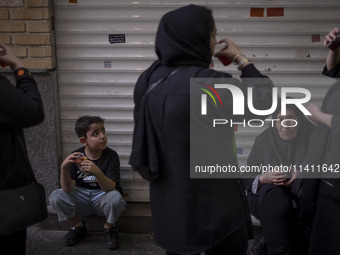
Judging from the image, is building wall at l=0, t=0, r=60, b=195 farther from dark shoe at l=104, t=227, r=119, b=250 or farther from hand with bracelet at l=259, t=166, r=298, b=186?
hand with bracelet at l=259, t=166, r=298, b=186

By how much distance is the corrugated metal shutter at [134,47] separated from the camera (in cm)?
461

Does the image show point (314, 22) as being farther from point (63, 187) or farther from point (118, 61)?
point (63, 187)

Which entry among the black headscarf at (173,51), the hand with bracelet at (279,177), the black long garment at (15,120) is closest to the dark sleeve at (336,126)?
the black headscarf at (173,51)

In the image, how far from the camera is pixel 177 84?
2.61 m

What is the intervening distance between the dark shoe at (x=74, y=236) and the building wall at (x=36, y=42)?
0.85 meters

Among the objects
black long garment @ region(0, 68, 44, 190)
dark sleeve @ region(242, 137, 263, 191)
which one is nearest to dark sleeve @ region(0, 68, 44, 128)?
black long garment @ region(0, 68, 44, 190)

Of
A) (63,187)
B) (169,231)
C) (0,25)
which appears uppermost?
(0,25)

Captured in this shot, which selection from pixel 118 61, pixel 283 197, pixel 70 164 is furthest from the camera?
pixel 118 61

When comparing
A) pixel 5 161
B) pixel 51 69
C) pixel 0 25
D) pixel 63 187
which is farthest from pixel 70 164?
pixel 5 161

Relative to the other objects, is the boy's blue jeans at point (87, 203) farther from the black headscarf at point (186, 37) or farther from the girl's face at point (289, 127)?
the black headscarf at point (186, 37)

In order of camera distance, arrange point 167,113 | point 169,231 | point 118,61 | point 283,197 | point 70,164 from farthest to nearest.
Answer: point 118,61 < point 70,164 < point 283,197 < point 169,231 < point 167,113

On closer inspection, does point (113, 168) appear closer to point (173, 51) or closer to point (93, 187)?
point (93, 187)

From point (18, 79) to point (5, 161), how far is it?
0.45 metres

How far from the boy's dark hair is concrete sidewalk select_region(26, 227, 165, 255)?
108 cm
